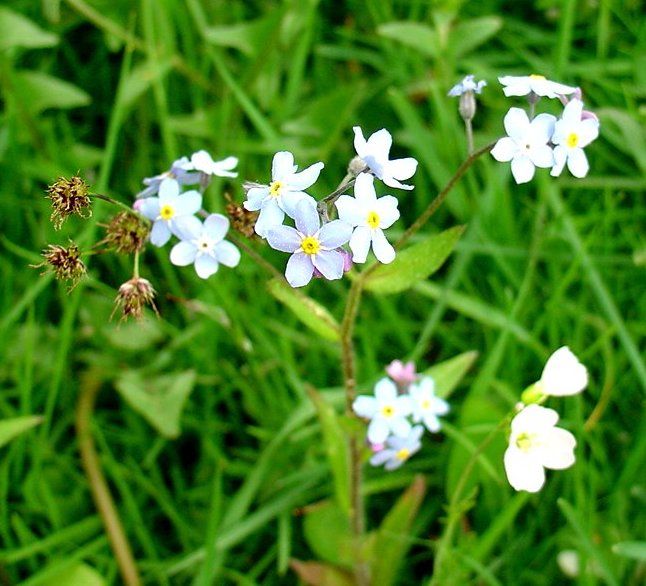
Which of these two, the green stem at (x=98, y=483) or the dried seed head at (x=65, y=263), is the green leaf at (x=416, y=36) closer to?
the green stem at (x=98, y=483)

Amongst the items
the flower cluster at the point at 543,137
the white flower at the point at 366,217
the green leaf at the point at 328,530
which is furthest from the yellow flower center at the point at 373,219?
the green leaf at the point at 328,530

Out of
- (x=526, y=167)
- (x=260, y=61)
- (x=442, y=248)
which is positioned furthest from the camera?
(x=260, y=61)

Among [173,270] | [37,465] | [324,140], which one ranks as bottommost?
[37,465]

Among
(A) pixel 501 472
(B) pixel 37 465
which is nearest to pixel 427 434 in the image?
(A) pixel 501 472

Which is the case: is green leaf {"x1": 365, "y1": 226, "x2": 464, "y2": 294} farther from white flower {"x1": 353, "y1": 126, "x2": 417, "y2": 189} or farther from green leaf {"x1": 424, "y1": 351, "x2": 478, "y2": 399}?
green leaf {"x1": 424, "y1": 351, "x2": 478, "y2": 399}

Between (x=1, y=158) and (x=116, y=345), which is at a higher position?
(x=1, y=158)

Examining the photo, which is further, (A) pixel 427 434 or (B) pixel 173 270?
(B) pixel 173 270

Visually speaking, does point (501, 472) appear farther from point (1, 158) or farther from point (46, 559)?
point (1, 158)
